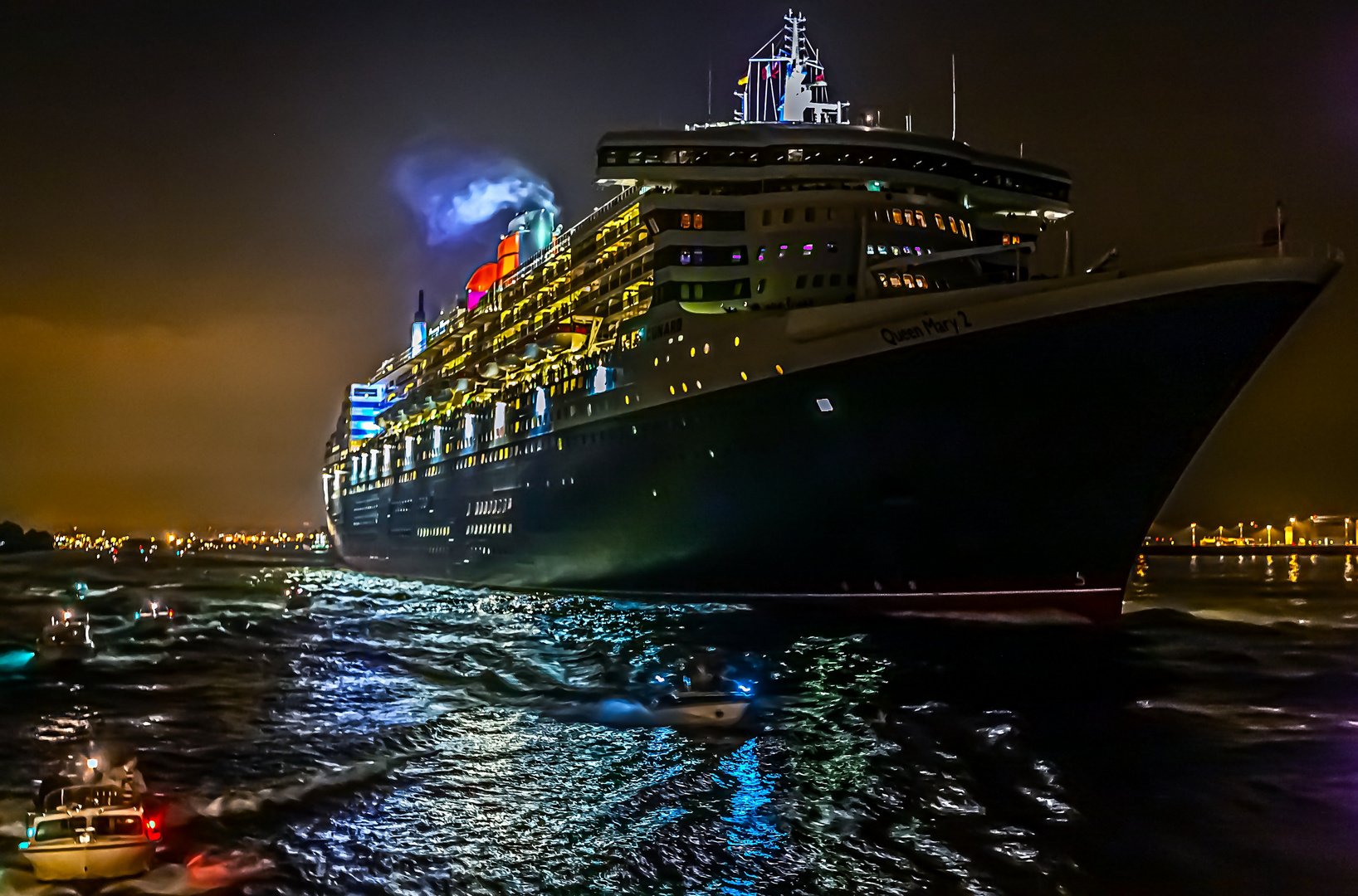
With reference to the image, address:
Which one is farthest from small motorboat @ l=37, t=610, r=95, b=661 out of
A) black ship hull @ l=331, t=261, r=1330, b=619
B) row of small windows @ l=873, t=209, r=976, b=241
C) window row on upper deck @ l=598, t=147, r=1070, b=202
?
row of small windows @ l=873, t=209, r=976, b=241

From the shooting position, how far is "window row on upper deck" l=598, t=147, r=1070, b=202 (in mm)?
39750

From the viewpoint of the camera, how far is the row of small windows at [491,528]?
50.6m

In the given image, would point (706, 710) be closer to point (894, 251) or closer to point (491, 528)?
point (894, 251)

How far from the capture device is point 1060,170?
44656 mm

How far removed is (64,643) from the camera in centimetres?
3681

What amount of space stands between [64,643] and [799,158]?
31350 millimetres

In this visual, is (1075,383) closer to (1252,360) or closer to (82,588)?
(1252,360)

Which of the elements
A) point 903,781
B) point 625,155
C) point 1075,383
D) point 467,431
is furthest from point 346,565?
point 903,781

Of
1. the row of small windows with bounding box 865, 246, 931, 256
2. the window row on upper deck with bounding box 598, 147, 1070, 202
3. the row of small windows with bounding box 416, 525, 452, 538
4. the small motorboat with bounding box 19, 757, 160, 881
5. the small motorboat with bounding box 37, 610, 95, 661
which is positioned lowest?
the small motorboat with bounding box 37, 610, 95, 661

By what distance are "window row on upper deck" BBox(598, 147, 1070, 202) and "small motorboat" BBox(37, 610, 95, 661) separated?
84.1 ft

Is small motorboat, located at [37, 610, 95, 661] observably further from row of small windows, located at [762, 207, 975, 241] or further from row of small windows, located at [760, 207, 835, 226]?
row of small windows, located at [762, 207, 975, 241]

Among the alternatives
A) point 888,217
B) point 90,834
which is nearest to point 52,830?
point 90,834

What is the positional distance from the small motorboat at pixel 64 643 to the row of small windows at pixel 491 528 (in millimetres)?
17921

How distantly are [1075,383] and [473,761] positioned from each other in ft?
66.6
